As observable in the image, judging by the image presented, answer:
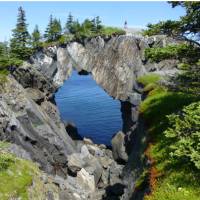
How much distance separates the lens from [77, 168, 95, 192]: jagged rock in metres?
55.5

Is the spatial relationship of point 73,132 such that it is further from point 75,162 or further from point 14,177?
point 14,177

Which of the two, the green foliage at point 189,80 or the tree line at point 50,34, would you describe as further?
the tree line at point 50,34

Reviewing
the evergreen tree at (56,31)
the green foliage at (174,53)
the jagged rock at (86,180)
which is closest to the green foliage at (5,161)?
the green foliage at (174,53)

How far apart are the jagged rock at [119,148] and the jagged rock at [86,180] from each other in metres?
10.6

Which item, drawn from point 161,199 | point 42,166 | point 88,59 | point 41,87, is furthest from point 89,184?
point 161,199

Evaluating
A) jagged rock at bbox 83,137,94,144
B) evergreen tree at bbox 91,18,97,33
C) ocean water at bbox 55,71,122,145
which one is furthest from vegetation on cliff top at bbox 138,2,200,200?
ocean water at bbox 55,71,122,145

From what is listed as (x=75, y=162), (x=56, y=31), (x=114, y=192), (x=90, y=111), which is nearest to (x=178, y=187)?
(x=114, y=192)

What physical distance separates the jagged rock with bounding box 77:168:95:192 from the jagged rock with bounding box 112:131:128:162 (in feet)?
34.9

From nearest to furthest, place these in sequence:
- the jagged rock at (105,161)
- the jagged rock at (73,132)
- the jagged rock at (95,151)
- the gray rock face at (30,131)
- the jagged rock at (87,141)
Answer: the gray rock face at (30,131) → the jagged rock at (105,161) → the jagged rock at (95,151) → the jagged rock at (87,141) → the jagged rock at (73,132)

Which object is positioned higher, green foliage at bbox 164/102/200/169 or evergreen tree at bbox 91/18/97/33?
evergreen tree at bbox 91/18/97/33

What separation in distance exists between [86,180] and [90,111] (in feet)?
177

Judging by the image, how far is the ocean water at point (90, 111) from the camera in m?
89.1

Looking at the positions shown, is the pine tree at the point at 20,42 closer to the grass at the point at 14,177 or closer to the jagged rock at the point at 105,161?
the jagged rock at the point at 105,161

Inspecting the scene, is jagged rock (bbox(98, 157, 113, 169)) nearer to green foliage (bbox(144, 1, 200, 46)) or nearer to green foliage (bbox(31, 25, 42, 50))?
green foliage (bbox(31, 25, 42, 50))
